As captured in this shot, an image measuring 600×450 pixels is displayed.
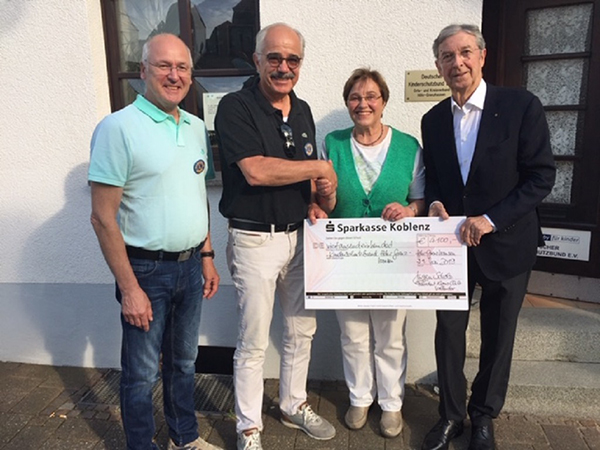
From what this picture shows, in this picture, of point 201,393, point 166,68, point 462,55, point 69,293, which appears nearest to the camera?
point 166,68

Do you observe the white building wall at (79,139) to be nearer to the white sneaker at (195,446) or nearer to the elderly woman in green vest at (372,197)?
the elderly woman in green vest at (372,197)

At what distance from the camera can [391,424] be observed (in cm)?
295

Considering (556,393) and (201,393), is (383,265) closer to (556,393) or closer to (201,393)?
(556,393)

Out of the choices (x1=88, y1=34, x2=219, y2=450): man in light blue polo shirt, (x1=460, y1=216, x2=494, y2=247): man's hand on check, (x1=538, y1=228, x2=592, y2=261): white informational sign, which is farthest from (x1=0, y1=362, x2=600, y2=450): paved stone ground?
(x1=538, y1=228, x2=592, y2=261): white informational sign

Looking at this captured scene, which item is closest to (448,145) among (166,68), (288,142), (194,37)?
(288,142)

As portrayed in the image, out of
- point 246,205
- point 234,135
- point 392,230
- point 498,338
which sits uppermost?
point 234,135

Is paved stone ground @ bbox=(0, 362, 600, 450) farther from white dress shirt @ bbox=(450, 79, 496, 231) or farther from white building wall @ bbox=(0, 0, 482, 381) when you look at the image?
white dress shirt @ bbox=(450, 79, 496, 231)

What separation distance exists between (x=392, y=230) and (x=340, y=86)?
1155 mm

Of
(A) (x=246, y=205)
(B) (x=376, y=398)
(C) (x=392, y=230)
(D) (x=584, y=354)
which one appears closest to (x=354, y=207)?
(C) (x=392, y=230)

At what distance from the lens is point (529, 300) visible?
3965 mm

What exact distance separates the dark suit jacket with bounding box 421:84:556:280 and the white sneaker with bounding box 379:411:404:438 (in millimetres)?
1075

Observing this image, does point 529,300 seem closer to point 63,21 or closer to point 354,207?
point 354,207

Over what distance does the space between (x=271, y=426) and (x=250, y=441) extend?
0.34m

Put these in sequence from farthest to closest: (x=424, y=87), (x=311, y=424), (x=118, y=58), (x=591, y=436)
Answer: (x=118, y=58), (x=424, y=87), (x=311, y=424), (x=591, y=436)
